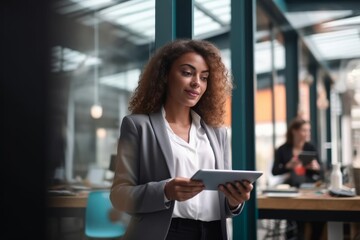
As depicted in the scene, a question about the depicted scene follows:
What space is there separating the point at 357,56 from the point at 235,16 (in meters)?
8.93

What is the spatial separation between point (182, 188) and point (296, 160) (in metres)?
3.33

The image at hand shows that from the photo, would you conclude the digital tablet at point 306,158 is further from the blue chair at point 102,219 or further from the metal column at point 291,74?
the metal column at point 291,74

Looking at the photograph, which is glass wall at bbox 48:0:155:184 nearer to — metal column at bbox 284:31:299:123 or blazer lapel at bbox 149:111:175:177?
blazer lapel at bbox 149:111:175:177

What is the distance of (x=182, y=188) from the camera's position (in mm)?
1428

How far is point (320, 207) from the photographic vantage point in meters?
3.27

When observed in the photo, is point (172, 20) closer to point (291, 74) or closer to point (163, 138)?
point (163, 138)

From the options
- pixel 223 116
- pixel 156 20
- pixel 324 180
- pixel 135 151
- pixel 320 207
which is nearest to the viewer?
pixel 135 151

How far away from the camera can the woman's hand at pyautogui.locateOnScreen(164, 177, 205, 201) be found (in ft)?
4.68

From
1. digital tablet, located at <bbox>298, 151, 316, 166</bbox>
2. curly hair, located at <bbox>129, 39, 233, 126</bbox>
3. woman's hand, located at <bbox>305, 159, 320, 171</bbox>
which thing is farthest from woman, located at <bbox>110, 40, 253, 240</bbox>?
woman's hand, located at <bbox>305, 159, 320, 171</bbox>

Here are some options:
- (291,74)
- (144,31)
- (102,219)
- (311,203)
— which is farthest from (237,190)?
(291,74)

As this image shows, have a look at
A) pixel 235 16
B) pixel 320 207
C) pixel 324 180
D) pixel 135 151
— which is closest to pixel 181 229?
pixel 135 151

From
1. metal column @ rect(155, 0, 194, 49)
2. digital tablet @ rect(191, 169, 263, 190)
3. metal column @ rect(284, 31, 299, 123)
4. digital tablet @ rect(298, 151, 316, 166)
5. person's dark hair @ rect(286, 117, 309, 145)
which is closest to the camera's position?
digital tablet @ rect(191, 169, 263, 190)

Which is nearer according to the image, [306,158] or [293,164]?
[306,158]

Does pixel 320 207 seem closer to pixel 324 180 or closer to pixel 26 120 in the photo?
pixel 324 180
